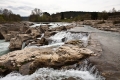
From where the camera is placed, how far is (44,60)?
7.13 meters

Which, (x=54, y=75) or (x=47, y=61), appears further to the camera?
(x=47, y=61)

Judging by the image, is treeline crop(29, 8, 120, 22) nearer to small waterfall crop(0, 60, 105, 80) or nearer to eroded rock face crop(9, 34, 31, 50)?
eroded rock face crop(9, 34, 31, 50)

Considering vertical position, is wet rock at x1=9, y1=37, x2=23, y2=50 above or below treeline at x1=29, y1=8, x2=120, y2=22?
below

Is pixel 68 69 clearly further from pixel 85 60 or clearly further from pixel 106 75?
pixel 106 75

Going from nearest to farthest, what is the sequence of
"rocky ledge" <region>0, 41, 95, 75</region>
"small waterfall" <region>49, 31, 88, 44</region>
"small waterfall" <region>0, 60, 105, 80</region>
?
1. "small waterfall" <region>0, 60, 105, 80</region>
2. "rocky ledge" <region>0, 41, 95, 75</region>
3. "small waterfall" <region>49, 31, 88, 44</region>

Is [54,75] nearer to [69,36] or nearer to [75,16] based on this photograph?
[69,36]

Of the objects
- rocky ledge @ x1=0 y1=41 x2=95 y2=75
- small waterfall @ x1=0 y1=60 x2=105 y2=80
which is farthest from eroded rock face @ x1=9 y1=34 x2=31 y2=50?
small waterfall @ x1=0 y1=60 x2=105 y2=80

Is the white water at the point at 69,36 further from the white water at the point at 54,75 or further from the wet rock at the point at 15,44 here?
the white water at the point at 54,75

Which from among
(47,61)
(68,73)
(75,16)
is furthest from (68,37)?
(75,16)

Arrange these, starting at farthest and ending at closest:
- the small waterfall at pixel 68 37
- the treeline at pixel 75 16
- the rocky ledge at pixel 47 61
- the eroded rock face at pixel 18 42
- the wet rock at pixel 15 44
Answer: the treeline at pixel 75 16, the wet rock at pixel 15 44, the eroded rock face at pixel 18 42, the small waterfall at pixel 68 37, the rocky ledge at pixel 47 61

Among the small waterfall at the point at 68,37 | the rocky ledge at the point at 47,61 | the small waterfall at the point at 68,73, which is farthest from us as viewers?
the small waterfall at the point at 68,37

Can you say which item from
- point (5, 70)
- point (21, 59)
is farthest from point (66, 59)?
point (5, 70)

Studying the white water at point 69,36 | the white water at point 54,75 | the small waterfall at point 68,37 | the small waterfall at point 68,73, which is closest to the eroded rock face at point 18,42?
the small waterfall at point 68,37

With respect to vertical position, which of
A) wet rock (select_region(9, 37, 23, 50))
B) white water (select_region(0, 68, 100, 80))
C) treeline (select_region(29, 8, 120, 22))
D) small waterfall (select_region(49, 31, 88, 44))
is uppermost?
treeline (select_region(29, 8, 120, 22))
